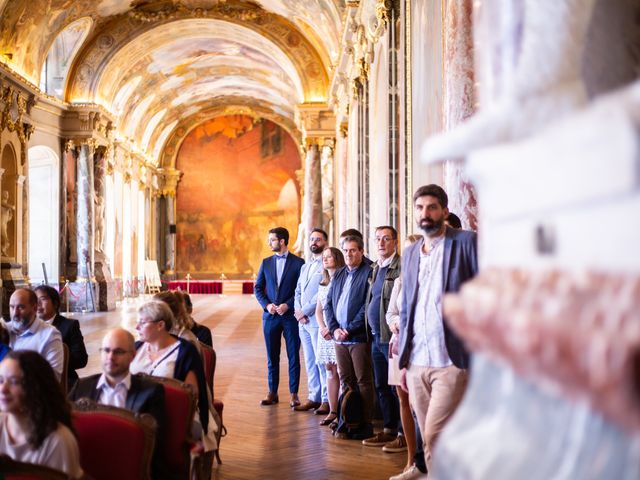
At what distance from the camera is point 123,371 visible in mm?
3861

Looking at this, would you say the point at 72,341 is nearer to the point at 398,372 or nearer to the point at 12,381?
the point at 398,372

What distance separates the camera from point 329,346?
7.36 meters

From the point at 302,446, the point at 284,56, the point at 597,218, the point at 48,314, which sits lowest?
the point at 302,446

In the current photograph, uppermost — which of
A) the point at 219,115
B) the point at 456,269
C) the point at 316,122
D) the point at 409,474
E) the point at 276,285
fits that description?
the point at 219,115

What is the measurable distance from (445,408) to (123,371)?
1.69m

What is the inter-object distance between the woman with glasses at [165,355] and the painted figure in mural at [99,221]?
2014cm

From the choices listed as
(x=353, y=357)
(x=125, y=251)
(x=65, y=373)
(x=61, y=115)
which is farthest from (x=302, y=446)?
(x=125, y=251)

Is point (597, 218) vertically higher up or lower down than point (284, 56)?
lower down

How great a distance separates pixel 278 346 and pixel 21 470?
6004mm

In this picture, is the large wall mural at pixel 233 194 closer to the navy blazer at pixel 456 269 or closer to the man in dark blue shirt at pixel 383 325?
the man in dark blue shirt at pixel 383 325

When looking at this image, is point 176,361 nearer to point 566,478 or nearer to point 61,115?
point 566,478

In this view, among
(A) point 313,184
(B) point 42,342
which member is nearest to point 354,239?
(B) point 42,342

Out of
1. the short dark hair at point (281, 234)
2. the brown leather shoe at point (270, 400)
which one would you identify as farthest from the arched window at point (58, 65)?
the brown leather shoe at point (270, 400)

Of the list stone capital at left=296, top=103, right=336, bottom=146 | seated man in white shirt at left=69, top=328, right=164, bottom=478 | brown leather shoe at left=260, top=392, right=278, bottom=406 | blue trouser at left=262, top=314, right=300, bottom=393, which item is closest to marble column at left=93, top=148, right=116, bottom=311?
stone capital at left=296, top=103, right=336, bottom=146
